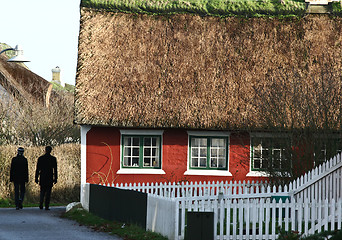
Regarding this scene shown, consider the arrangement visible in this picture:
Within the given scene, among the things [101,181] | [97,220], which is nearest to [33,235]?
[97,220]

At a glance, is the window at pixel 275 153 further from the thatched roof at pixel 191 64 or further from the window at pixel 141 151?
the window at pixel 141 151

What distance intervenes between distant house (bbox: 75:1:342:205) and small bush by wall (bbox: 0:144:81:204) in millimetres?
2018

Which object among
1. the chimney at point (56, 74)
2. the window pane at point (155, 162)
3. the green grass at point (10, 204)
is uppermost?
the chimney at point (56, 74)

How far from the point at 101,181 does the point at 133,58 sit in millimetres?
4218

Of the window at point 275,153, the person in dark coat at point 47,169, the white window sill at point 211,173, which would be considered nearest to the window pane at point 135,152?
the white window sill at point 211,173

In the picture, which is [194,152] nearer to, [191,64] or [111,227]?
[191,64]

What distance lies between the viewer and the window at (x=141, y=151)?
20.6 metres

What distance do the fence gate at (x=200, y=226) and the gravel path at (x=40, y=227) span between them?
2.12 metres

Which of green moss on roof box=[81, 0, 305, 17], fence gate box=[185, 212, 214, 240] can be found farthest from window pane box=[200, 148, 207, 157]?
fence gate box=[185, 212, 214, 240]

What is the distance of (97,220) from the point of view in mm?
16422

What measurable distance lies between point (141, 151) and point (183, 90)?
2.34 m

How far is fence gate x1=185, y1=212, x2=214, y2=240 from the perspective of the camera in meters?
11.9

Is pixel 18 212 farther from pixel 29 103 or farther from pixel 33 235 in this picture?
pixel 29 103

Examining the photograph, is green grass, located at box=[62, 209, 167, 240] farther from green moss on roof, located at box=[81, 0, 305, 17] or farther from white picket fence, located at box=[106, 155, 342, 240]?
green moss on roof, located at box=[81, 0, 305, 17]
